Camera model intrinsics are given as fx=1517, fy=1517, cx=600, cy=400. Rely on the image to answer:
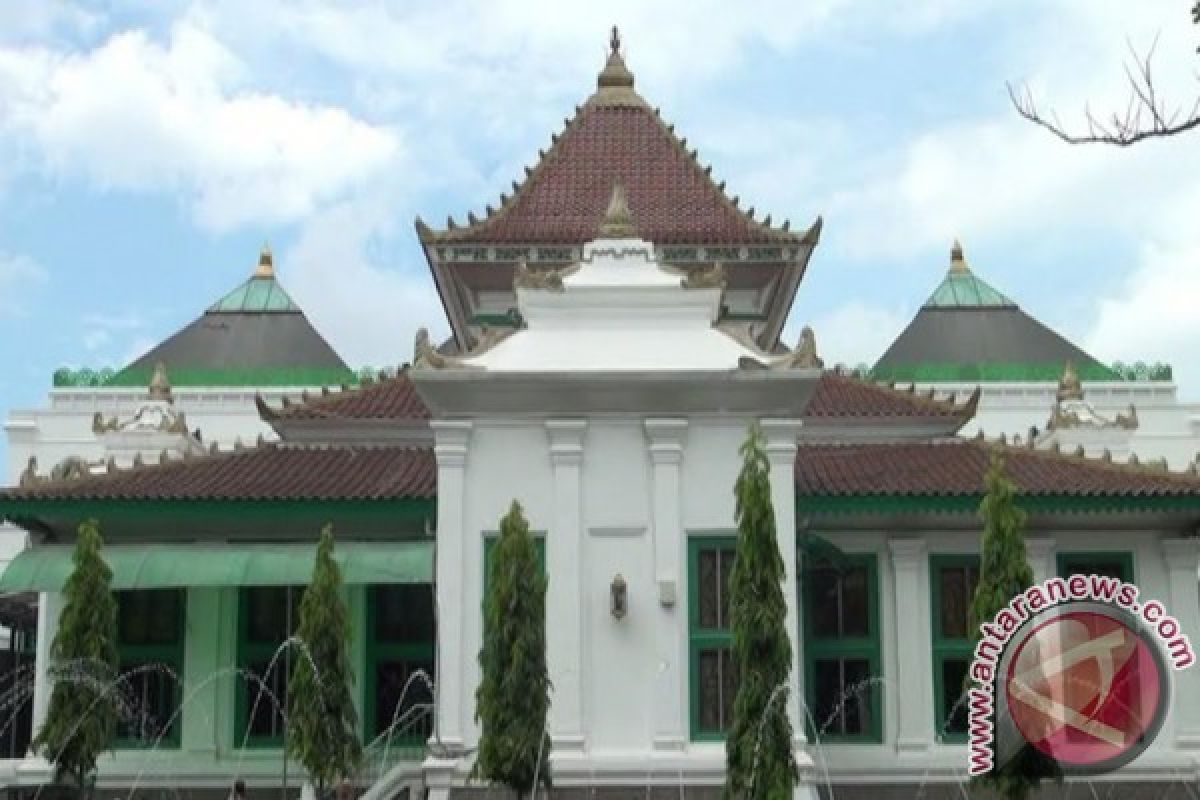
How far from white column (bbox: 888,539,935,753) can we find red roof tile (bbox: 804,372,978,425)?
2561mm

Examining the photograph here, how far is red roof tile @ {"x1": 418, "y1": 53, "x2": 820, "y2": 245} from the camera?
2319cm

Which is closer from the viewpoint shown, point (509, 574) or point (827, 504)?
point (509, 574)

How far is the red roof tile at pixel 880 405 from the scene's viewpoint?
2215 centimetres

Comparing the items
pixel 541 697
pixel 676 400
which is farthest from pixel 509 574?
pixel 676 400

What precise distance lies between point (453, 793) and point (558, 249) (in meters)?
9.09

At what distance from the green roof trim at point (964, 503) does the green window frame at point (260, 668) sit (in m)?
7.04

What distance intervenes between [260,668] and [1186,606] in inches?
492

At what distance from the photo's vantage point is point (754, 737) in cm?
1384

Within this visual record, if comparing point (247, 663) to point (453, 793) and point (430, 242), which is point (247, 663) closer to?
point (453, 793)

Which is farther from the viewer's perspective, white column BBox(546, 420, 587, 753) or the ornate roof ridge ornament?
the ornate roof ridge ornament

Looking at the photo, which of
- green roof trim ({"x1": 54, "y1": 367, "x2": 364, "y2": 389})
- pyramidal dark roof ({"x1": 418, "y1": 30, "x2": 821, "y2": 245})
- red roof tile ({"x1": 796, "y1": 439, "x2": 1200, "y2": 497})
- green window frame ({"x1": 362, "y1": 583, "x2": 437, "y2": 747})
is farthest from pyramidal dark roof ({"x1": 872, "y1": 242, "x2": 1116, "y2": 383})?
green window frame ({"x1": 362, "y1": 583, "x2": 437, "y2": 747})

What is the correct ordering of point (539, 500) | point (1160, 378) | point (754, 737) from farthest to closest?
point (1160, 378) → point (539, 500) → point (754, 737)

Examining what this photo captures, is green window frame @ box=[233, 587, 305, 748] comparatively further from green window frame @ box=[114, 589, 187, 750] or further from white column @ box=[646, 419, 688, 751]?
white column @ box=[646, 419, 688, 751]

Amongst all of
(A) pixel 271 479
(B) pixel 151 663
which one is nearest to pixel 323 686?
(A) pixel 271 479
